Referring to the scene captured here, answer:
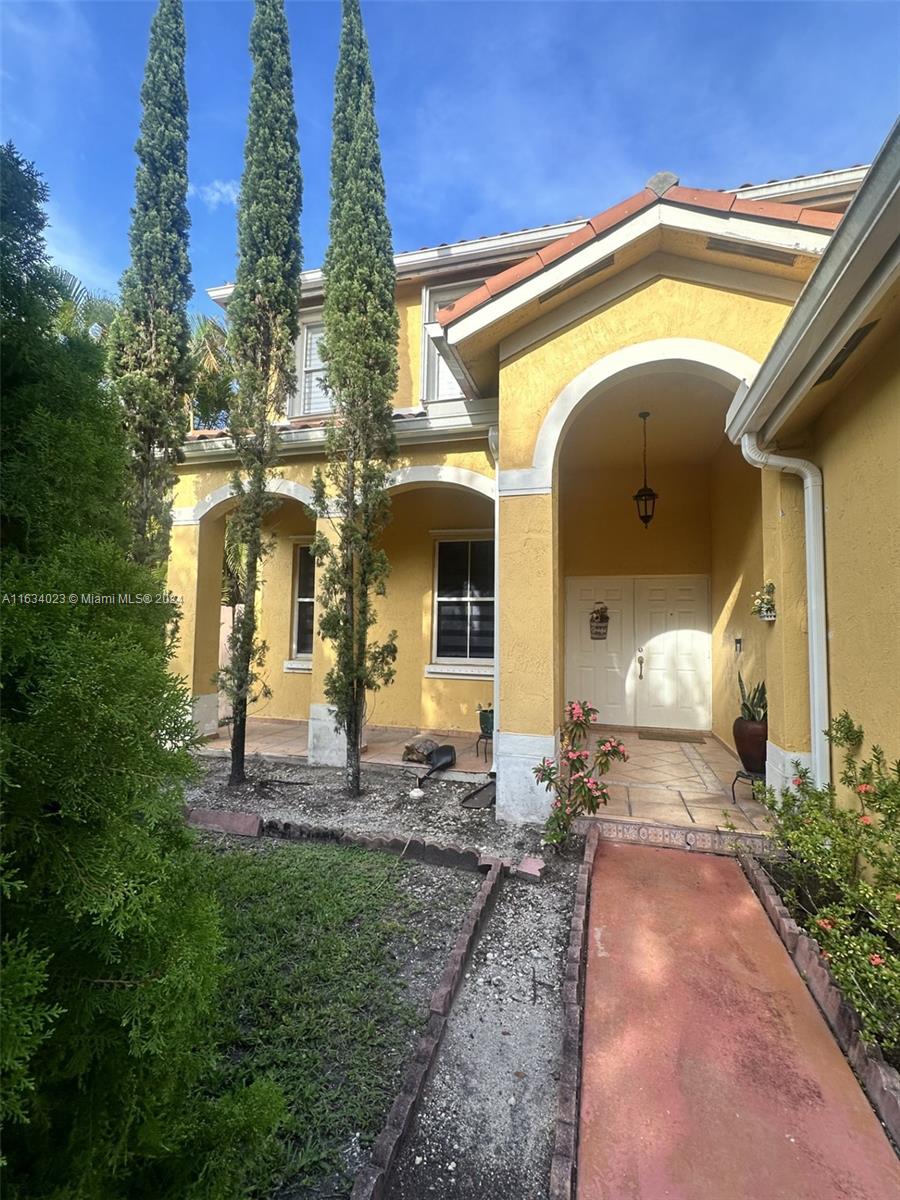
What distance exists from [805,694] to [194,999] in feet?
15.1

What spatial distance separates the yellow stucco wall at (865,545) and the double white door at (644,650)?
4212 millimetres

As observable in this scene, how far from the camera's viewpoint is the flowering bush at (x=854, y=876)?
2127 mm

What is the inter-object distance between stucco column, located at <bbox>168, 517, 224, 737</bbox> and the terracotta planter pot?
22.5 feet

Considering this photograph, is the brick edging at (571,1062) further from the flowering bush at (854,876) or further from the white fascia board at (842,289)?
the white fascia board at (842,289)

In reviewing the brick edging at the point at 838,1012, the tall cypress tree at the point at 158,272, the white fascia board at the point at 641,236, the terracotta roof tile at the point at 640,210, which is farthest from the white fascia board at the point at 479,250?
the brick edging at the point at 838,1012

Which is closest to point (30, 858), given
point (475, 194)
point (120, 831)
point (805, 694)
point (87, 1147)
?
point (120, 831)

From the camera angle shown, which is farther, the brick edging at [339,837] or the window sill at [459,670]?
the window sill at [459,670]

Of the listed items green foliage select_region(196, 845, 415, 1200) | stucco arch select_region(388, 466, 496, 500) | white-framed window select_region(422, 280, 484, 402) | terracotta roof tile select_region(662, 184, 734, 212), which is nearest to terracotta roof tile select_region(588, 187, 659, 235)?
terracotta roof tile select_region(662, 184, 734, 212)

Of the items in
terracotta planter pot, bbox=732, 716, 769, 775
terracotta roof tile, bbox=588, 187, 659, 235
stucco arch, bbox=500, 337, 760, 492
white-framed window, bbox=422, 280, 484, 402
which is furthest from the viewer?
white-framed window, bbox=422, 280, 484, 402

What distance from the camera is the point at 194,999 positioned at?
1.32m

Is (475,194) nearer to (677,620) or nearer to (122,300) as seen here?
(122,300)

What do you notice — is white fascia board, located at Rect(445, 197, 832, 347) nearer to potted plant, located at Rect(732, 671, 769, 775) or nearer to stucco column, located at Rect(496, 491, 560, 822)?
stucco column, located at Rect(496, 491, 560, 822)

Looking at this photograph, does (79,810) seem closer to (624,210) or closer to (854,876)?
(854,876)

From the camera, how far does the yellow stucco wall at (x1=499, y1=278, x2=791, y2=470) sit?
449 centimetres
